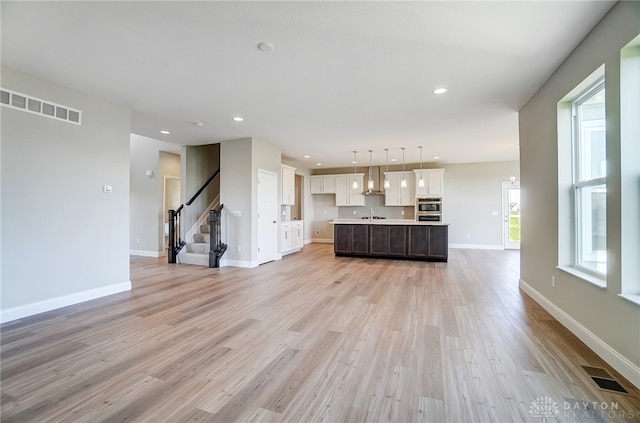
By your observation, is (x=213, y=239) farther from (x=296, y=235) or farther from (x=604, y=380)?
(x=604, y=380)

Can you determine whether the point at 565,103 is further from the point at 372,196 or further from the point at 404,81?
Answer: the point at 372,196

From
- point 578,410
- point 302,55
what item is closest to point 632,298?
point 578,410

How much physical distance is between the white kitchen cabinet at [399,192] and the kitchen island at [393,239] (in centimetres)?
227

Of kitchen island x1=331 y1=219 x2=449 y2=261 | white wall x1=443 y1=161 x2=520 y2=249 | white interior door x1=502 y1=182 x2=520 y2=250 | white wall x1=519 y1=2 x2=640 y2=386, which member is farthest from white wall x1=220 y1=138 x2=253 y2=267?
white interior door x1=502 y1=182 x2=520 y2=250

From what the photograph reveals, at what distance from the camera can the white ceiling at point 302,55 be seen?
2150mm

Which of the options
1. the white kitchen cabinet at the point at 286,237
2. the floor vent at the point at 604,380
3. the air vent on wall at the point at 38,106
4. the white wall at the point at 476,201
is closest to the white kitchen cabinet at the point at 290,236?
the white kitchen cabinet at the point at 286,237

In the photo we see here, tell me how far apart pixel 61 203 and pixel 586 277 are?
228 inches

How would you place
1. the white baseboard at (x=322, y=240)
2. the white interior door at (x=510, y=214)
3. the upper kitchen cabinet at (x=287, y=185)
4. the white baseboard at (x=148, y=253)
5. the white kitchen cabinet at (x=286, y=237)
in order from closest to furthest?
1. the white baseboard at (x=148, y=253)
2. the white kitchen cabinet at (x=286, y=237)
3. the upper kitchen cabinet at (x=287, y=185)
4. the white interior door at (x=510, y=214)
5. the white baseboard at (x=322, y=240)

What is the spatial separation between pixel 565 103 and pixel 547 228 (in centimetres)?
141

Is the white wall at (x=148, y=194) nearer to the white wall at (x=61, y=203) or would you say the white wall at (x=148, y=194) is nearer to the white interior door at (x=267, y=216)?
the white interior door at (x=267, y=216)

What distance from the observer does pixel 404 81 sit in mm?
3316

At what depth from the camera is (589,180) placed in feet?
8.70

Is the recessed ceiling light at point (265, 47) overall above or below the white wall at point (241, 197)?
above

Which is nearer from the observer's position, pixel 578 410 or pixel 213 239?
pixel 578 410
